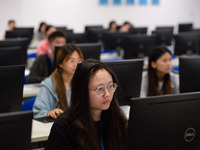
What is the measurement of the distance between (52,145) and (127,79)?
1.15 m

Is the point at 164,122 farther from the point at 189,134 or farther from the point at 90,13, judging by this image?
the point at 90,13

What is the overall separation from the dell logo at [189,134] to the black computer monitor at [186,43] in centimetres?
395

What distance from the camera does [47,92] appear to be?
2.76 meters

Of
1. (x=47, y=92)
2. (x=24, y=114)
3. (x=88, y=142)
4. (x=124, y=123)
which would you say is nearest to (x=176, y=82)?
(x=47, y=92)

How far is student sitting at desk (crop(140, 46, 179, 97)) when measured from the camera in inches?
127

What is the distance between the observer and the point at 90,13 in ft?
35.4

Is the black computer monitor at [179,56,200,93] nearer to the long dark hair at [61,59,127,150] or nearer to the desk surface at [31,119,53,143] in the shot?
the long dark hair at [61,59,127,150]

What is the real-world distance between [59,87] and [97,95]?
1.14 m

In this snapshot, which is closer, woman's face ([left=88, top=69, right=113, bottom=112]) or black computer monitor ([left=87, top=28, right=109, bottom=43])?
woman's face ([left=88, top=69, right=113, bottom=112])

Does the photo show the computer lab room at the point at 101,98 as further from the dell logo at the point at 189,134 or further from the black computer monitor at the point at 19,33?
the black computer monitor at the point at 19,33

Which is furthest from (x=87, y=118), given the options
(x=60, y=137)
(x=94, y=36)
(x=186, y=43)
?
(x=94, y=36)

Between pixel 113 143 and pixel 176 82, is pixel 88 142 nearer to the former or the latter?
pixel 113 143

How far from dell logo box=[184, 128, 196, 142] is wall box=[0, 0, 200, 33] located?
915 centimetres

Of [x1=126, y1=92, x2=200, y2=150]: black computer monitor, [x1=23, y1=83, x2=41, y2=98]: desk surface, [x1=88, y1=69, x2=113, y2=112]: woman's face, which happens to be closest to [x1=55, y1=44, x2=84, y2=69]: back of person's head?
Answer: [x1=23, y1=83, x2=41, y2=98]: desk surface
